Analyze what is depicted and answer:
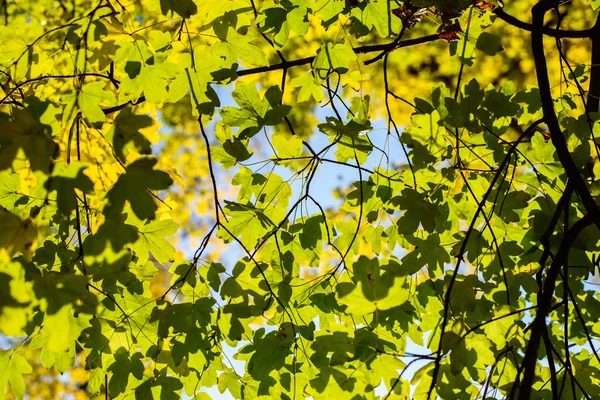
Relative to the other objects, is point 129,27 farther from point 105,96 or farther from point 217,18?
point 105,96

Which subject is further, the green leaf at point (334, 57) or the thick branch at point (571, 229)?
the green leaf at point (334, 57)

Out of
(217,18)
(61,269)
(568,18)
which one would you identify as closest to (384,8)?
(217,18)

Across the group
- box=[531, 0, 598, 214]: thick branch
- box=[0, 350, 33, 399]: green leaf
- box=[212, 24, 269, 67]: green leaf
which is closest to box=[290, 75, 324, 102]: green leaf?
box=[212, 24, 269, 67]: green leaf

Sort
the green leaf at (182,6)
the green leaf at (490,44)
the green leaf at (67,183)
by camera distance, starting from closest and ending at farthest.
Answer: the green leaf at (67,183) < the green leaf at (182,6) < the green leaf at (490,44)

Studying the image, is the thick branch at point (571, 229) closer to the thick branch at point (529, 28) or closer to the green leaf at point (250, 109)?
the thick branch at point (529, 28)

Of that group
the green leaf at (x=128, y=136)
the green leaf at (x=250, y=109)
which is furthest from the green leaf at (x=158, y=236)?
the green leaf at (x=128, y=136)

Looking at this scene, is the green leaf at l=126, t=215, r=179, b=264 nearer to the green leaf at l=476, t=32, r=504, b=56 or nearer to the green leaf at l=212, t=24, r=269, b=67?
the green leaf at l=212, t=24, r=269, b=67

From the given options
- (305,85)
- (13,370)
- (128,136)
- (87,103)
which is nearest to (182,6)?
(87,103)

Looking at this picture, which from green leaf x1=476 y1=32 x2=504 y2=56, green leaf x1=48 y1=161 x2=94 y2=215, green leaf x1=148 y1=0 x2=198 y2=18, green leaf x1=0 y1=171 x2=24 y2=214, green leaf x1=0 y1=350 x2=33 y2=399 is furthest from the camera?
green leaf x1=0 y1=171 x2=24 y2=214

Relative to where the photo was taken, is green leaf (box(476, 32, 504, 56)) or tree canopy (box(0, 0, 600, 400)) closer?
tree canopy (box(0, 0, 600, 400))

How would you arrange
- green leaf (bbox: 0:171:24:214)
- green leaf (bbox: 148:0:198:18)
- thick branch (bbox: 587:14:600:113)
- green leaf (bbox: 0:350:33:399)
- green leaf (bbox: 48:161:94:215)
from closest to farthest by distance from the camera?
green leaf (bbox: 48:161:94:215)
green leaf (bbox: 148:0:198:18)
green leaf (bbox: 0:350:33:399)
green leaf (bbox: 0:171:24:214)
thick branch (bbox: 587:14:600:113)

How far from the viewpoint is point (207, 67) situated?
1426 millimetres

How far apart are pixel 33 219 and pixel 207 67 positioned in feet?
1.99

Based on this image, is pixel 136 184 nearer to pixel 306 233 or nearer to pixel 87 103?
pixel 87 103
